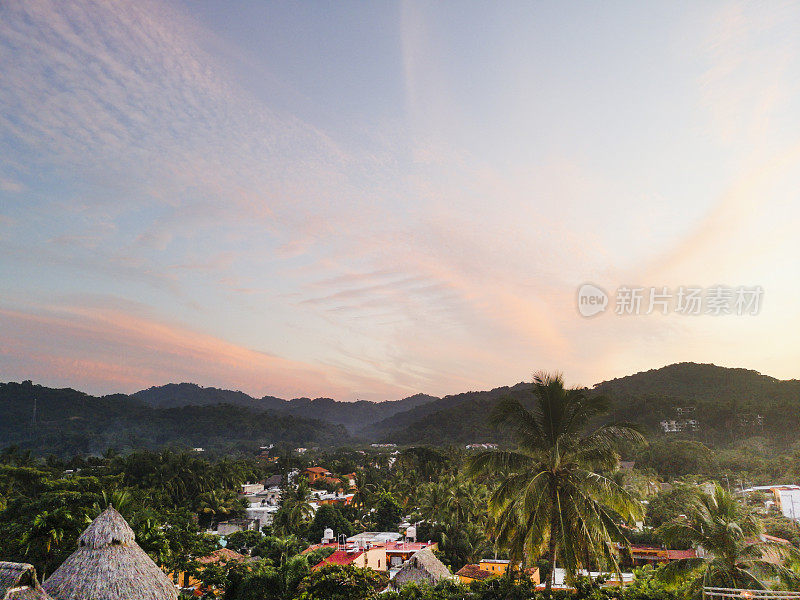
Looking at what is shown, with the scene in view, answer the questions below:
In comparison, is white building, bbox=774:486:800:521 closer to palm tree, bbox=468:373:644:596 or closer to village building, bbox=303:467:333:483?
palm tree, bbox=468:373:644:596

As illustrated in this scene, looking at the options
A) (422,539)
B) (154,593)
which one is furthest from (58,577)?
(422,539)

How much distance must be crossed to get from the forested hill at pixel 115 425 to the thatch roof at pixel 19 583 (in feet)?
481

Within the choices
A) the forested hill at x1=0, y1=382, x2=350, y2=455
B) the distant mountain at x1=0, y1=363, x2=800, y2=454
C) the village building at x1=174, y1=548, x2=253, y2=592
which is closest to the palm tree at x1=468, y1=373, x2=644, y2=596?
the village building at x1=174, y1=548, x2=253, y2=592

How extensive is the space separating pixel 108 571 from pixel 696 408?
104 meters

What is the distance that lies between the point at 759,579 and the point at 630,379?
171 meters

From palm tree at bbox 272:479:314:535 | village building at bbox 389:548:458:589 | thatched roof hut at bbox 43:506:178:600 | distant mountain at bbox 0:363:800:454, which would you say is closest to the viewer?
thatched roof hut at bbox 43:506:178:600

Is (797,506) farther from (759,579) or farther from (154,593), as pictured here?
(154,593)

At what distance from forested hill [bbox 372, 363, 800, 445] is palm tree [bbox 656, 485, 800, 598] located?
30658mm

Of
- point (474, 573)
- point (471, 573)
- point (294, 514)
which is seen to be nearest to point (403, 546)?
point (471, 573)

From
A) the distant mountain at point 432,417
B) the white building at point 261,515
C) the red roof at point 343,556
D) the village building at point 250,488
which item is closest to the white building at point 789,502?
the red roof at point 343,556

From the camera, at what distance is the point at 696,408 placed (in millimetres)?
96188

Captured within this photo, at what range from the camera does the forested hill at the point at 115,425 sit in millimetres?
148625

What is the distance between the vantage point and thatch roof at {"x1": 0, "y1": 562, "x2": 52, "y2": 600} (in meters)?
10.7

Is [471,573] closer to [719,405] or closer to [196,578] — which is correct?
[196,578]
